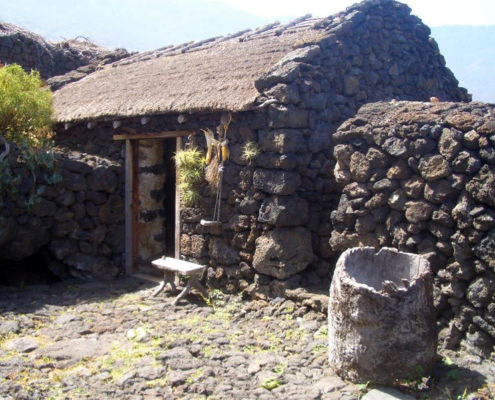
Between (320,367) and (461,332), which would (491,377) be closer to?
(461,332)

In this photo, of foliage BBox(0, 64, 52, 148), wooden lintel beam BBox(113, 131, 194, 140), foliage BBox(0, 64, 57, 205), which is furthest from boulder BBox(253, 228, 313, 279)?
foliage BBox(0, 64, 52, 148)

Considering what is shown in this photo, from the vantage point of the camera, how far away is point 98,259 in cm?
780

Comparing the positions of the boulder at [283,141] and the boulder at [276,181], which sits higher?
the boulder at [283,141]

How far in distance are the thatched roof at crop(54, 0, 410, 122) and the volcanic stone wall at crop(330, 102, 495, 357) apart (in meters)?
1.59

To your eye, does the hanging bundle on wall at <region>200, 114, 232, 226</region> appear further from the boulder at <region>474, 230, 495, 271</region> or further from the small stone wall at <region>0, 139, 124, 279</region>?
the boulder at <region>474, 230, 495, 271</region>

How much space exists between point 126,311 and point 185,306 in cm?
67

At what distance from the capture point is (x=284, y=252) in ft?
19.7

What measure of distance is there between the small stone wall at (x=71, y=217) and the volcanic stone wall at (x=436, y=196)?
369 cm

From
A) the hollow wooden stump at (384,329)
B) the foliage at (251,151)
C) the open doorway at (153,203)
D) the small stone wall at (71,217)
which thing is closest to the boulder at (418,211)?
the hollow wooden stump at (384,329)

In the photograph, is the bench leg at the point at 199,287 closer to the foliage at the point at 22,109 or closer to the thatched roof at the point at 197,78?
the thatched roof at the point at 197,78

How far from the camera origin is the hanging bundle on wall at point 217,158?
6492 millimetres

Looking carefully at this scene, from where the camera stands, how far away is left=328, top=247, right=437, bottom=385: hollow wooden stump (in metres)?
3.95

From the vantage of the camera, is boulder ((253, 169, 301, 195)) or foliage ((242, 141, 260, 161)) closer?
boulder ((253, 169, 301, 195))

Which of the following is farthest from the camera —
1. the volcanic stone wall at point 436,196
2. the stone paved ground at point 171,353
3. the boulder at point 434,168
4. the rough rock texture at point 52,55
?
the rough rock texture at point 52,55
